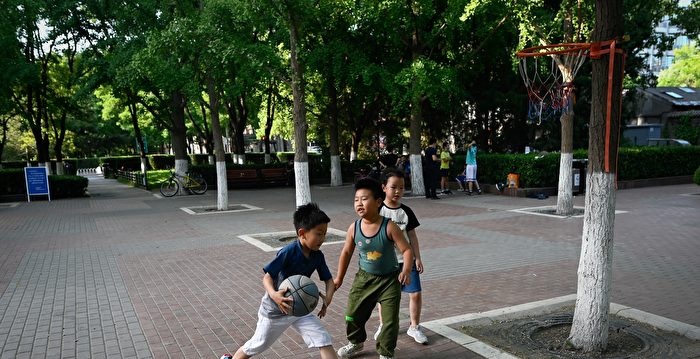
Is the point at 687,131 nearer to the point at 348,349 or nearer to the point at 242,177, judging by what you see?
the point at 242,177

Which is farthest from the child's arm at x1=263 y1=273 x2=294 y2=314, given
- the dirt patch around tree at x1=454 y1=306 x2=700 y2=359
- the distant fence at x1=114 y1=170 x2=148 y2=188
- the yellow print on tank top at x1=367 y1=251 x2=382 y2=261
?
the distant fence at x1=114 y1=170 x2=148 y2=188

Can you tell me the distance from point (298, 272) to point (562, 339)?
246cm

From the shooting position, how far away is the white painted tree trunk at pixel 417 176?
16.6m

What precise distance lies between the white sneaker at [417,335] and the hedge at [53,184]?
19.5m

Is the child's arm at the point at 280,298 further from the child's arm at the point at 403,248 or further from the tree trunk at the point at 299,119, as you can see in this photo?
the tree trunk at the point at 299,119

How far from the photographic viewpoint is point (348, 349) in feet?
13.1

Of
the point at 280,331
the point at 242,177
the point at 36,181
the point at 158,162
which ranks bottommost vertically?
the point at 280,331

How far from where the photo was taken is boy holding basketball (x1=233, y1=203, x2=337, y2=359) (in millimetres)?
3191

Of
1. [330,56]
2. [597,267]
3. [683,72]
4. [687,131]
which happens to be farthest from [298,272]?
[683,72]

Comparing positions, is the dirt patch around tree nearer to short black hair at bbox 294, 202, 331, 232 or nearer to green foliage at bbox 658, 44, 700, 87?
short black hair at bbox 294, 202, 331, 232

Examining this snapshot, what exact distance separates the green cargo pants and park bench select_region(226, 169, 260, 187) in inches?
746

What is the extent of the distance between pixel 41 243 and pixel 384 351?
8.78m

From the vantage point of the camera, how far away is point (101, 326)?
4977 millimetres

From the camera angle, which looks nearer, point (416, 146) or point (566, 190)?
point (566, 190)
